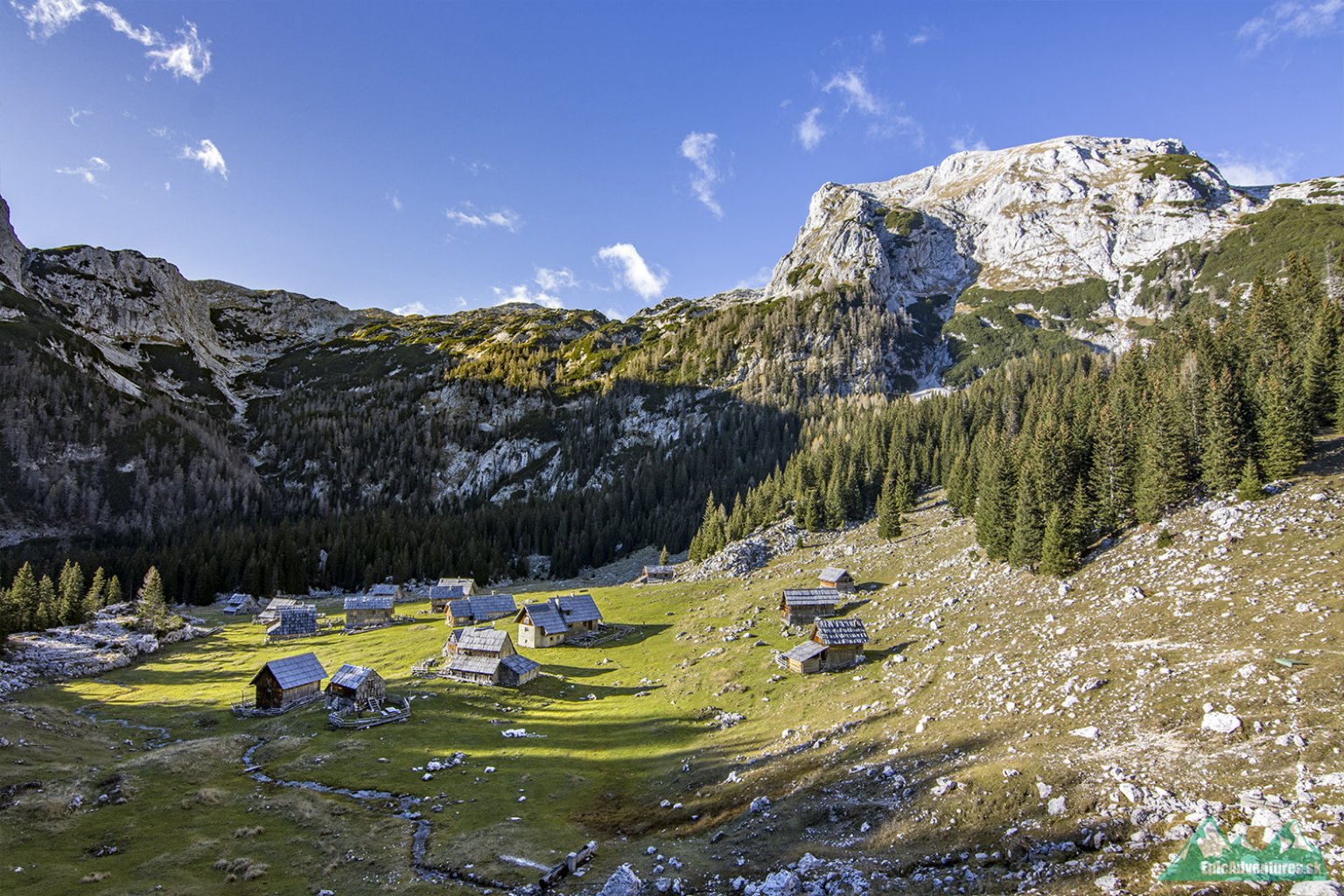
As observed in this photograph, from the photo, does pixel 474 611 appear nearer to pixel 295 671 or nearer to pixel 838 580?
pixel 295 671

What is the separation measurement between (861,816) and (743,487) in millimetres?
156332

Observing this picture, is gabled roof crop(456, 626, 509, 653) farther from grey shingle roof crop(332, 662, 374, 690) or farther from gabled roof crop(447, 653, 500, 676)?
grey shingle roof crop(332, 662, 374, 690)

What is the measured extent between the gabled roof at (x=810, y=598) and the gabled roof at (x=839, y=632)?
13.2m

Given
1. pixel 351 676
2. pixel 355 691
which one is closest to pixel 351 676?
pixel 351 676

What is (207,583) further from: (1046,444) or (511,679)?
(1046,444)

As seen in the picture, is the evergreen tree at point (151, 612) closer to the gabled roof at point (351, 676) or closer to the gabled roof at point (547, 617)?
the gabled roof at point (351, 676)

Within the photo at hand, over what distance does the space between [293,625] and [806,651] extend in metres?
82.6

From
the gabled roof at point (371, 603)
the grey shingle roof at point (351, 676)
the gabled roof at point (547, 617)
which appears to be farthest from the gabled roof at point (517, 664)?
the gabled roof at point (371, 603)

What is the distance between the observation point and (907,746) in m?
35.4

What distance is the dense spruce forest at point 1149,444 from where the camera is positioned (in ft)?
187

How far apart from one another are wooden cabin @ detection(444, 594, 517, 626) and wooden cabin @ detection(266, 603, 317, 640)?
846 inches

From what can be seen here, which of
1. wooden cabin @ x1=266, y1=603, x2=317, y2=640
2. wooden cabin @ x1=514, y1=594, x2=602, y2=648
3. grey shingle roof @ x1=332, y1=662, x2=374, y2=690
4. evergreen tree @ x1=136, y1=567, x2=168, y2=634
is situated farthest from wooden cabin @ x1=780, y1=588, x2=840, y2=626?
evergreen tree @ x1=136, y1=567, x2=168, y2=634

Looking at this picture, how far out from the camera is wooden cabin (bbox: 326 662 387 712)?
5856 centimetres

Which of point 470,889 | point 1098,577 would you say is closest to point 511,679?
point 470,889
